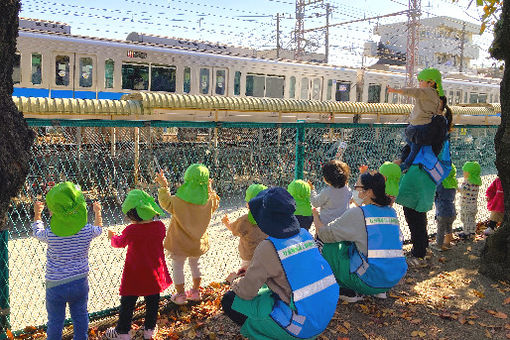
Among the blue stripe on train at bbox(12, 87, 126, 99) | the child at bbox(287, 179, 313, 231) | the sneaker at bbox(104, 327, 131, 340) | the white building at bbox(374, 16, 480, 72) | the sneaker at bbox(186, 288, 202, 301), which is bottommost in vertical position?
the sneaker at bbox(104, 327, 131, 340)

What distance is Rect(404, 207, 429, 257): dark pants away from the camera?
16.6 feet

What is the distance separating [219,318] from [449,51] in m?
62.9

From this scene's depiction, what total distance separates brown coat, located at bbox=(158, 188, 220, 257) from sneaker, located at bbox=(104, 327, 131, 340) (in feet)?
2.47

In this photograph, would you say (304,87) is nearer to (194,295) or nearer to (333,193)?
(333,193)

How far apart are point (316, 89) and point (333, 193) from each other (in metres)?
14.2

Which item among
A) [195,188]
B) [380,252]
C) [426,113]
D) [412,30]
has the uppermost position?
[412,30]

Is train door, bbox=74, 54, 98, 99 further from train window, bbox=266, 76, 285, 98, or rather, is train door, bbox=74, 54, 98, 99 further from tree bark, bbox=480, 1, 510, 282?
tree bark, bbox=480, 1, 510, 282

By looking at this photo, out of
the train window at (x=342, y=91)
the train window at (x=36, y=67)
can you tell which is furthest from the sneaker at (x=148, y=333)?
the train window at (x=342, y=91)

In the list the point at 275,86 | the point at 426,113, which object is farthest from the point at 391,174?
the point at 275,86

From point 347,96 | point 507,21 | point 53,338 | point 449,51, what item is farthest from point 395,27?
point 53,338

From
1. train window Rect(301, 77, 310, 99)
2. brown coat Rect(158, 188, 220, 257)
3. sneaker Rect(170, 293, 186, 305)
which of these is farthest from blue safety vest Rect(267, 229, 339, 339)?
train window Rect(301, 77, 310, 99)

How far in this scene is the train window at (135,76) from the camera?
514 inches

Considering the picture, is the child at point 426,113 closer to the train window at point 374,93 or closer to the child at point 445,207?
the child at point 445,207

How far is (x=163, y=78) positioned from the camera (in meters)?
13.9
